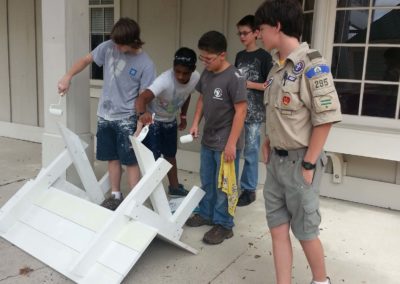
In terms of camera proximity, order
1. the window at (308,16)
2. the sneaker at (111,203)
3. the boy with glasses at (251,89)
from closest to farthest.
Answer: the sneaker at (111,203) < the boy with glasses at (251,89) < the window at (308,16)

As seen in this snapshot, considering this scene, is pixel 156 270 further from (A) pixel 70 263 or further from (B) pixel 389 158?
(B) pixel 389 158

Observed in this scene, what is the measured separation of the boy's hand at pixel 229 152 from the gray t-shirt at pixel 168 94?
2.50ft

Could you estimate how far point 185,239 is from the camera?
333cm

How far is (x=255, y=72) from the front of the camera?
12.6ft

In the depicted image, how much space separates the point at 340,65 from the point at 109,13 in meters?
3.16

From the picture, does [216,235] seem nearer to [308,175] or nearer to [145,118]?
[145,118]

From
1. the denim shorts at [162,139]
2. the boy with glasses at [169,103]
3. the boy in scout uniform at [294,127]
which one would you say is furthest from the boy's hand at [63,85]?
the boy in scout uniform at [294,127]

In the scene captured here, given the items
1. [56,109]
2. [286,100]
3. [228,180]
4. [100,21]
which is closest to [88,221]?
[228,180]

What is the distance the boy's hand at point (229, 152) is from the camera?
9.88 feet

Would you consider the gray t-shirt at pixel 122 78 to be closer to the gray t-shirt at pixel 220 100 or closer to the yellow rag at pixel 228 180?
the gray t-shirt at pixel 220 100

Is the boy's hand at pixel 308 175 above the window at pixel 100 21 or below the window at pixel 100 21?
below

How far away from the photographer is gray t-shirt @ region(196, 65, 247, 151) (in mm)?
3021

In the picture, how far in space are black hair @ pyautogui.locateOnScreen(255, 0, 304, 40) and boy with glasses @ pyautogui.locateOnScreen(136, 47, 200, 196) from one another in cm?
126

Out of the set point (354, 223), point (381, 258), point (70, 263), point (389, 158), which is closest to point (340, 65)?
point (389, 158)
